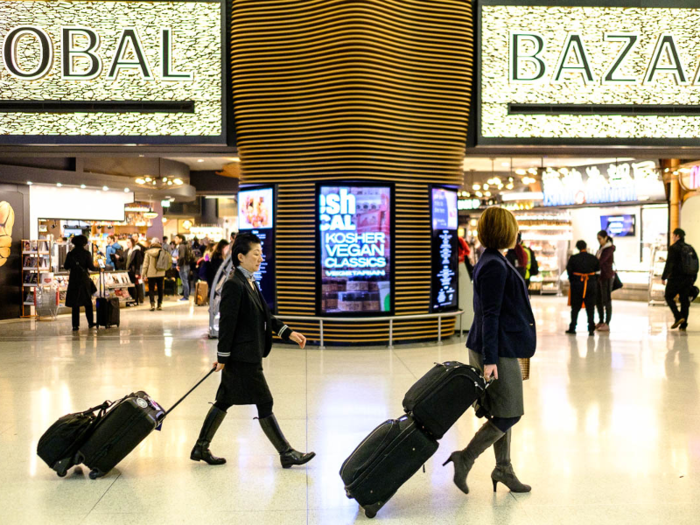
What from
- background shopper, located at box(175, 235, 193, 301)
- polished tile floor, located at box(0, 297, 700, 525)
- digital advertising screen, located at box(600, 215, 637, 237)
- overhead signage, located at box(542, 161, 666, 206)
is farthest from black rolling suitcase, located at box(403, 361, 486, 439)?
digital advertising screen, located at box(600, 215, 637, 237)

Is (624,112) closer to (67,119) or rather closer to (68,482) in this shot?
(67,119)

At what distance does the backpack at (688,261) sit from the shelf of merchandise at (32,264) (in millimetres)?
11812

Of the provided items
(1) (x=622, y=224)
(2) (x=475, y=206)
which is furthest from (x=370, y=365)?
(2) (x=475, y=206)

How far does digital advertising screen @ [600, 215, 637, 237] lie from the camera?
20.2 metres

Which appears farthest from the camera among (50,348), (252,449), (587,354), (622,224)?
(622,224)

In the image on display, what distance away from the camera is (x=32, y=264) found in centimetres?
1555

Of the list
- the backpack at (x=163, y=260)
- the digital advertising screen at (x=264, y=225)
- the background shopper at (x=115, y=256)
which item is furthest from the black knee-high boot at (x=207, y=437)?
the background shopper at (x=115, y=256)

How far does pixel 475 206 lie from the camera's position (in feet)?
86.1

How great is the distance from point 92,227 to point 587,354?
14625 mm

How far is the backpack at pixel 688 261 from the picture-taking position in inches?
495

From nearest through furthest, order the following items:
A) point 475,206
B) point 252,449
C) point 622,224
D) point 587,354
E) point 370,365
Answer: point 252,449, point 370,365, point 587,354, point 622,224, point 475,206

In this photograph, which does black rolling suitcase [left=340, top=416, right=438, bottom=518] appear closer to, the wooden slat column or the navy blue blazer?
the navy blue blazer

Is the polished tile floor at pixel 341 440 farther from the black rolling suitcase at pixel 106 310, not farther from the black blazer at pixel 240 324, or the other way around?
the black rolling suitcase at pixel 106 310

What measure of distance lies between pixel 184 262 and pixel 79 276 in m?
7.69
